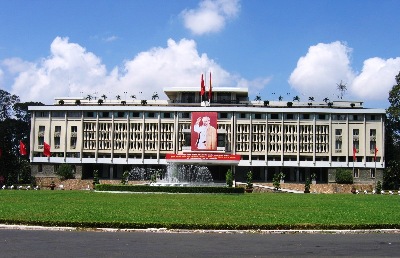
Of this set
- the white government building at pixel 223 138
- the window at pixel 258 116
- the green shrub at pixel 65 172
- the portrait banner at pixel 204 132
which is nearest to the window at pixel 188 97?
the white government building at pixel 223 138

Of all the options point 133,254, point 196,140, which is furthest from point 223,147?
point 133,254

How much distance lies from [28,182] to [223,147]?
31.5 metres

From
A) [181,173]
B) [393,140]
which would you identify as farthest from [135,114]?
[393,140]

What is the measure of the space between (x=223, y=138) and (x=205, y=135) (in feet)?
16.8

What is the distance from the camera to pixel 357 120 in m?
90.2

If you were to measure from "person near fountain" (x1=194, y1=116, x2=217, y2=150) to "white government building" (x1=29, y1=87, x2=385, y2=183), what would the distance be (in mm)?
2339

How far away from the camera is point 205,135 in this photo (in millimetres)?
86625

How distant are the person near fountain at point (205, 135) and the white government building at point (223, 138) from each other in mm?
2339

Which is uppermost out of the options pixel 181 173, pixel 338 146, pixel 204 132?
pixel 204 132

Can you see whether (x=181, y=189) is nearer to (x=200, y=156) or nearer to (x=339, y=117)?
(x=200, y=156)

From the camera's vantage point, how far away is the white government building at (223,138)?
89.6 metres

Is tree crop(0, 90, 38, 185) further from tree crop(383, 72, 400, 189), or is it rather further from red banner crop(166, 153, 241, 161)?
tree crop(383, 72, 400, 189)

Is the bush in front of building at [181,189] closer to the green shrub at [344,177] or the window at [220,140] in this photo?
the green shrub at [344,177]

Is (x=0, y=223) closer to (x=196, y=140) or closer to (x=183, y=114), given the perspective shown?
(x=196, y=140)
